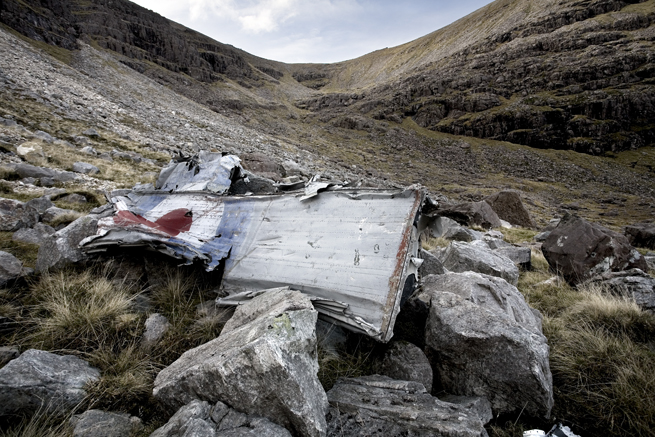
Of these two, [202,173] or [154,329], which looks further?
[202,173]

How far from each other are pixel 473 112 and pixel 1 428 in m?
66.6

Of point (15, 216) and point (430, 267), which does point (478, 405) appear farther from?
point (15, 216)

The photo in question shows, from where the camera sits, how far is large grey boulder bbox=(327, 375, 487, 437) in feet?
5.38

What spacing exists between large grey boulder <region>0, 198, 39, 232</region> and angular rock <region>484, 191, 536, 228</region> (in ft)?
56.8

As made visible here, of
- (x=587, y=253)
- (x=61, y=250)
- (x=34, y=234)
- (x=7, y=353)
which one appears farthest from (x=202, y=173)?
(x=587, y=253)

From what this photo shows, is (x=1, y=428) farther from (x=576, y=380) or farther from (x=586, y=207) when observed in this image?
(x=586, y=207)

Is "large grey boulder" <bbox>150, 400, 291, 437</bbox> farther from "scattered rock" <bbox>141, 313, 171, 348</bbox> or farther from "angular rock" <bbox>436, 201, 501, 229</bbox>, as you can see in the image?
"angular rock" <bbox>436, 201, 501, 229</bbox>

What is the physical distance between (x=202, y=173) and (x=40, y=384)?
4.24 meters

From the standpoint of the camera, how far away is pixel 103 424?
1.66 metres

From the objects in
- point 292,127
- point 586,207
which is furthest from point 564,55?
point 292,127

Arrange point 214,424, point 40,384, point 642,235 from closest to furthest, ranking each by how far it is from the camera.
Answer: point 214,424, point 40,384, point 642,235

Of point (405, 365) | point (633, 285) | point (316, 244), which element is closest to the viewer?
point (405, 365)

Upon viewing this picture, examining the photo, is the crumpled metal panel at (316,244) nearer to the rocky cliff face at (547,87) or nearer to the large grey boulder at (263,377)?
the large grey boulder at (263,377)

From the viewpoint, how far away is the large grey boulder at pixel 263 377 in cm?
155
